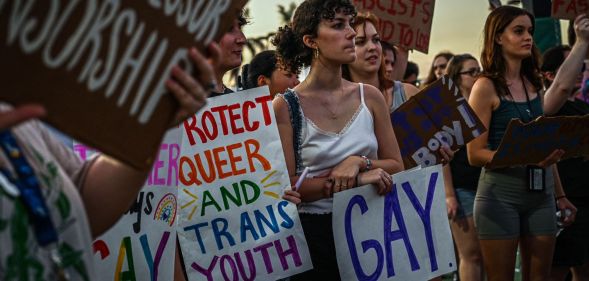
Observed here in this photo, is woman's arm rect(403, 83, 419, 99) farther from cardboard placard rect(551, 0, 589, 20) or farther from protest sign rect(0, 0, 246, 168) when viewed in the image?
protest sign rect(0, 0, 246, 168)

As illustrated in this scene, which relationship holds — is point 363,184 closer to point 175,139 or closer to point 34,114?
point 175,139

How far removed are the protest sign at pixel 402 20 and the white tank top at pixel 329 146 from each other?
260cm

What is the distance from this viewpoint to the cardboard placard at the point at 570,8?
6715mm

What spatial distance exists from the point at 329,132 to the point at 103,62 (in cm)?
245

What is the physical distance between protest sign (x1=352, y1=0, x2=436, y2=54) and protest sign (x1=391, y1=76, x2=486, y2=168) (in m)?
1.72

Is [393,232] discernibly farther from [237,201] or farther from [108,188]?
[108,188]

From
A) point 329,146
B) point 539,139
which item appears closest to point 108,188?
point 329,146

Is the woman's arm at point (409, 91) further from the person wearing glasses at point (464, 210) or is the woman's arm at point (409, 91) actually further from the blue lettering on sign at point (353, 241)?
the blue lettering on sign at point (353, 241)

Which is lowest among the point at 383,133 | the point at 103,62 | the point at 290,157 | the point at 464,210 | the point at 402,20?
the point at 464,210

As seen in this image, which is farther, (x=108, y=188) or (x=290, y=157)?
(x=290, y=157)

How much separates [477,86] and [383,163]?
1.50 metres

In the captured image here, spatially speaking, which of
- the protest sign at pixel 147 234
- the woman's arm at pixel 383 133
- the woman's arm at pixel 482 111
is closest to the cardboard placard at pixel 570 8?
the woman's arm at pixel 482 111

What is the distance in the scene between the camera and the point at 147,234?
4.01m

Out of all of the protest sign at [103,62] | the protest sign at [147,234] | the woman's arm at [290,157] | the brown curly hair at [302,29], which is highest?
the brown curly hair at [302,29]
